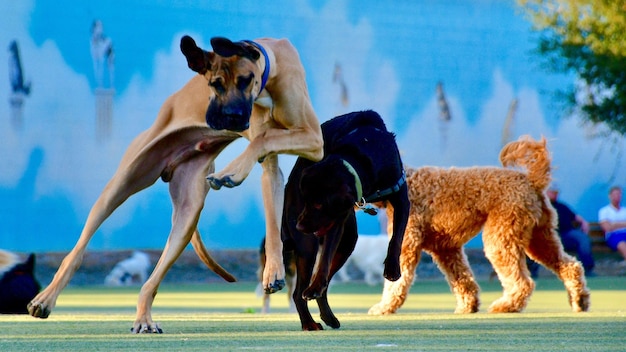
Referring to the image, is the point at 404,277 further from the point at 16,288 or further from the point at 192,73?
the point at 192,73

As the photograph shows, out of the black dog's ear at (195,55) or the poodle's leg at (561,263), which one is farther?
the poodle's leg at (561,263)

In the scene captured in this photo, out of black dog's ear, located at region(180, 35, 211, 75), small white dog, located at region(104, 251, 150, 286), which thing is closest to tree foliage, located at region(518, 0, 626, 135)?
small white dog, located at region(104, 251, 150, 286)

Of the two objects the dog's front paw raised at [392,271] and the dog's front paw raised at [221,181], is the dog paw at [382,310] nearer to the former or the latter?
the dog's front paw raised at [392,271]

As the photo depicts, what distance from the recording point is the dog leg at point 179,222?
691cm

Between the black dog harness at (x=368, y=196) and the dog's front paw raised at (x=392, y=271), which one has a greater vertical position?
the black dog harness at (x=368, y=196)

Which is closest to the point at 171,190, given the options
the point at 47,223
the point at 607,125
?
the point at 47,223

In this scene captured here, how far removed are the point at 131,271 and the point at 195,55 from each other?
1128cm

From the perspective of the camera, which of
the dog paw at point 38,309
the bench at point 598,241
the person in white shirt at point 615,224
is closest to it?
the dog paw at point 38,309

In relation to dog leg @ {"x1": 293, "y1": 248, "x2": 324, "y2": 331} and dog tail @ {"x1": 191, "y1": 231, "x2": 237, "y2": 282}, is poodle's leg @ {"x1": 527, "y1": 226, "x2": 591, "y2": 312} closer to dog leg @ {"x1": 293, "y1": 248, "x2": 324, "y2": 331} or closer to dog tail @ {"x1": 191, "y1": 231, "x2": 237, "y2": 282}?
dog tail @ {"x1": 191, "y1": 231, "x2": 237, "y2": 282}

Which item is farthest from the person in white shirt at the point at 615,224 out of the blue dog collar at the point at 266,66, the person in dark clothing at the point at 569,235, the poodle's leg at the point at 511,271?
the blue dog collar at the point at 266,66

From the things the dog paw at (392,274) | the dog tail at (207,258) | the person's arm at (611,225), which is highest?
the dog paw at (392,274)

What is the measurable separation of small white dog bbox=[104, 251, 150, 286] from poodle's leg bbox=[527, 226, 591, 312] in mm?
8565

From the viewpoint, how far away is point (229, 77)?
6.19 m

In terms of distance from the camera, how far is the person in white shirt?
18.8m
